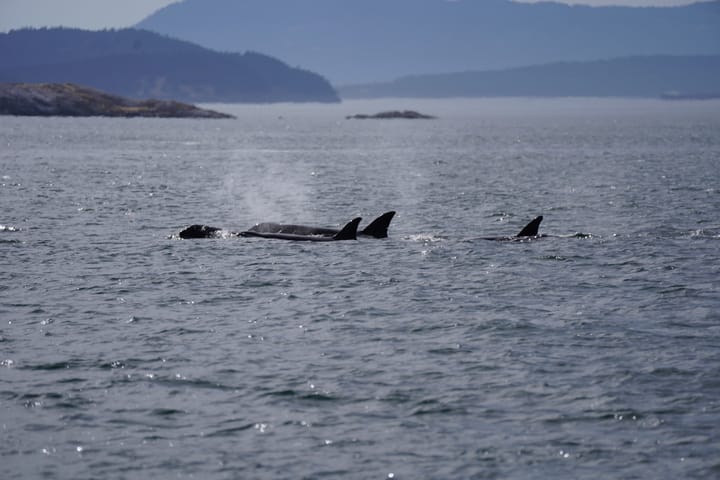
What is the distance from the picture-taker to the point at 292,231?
42.2 m

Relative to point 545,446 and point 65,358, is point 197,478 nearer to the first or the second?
point 545,446

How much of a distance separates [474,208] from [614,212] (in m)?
7.37

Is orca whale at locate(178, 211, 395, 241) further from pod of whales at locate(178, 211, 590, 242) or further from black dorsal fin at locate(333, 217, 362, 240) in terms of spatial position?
black dorsal fin at locate(333, 217, 362, 240)

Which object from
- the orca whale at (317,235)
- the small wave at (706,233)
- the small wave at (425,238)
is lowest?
the small wave at (425,238)

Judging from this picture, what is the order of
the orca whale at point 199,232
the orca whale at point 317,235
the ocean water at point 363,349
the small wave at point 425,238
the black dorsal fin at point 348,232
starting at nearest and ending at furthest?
the ocean water at point 363,349, the orca whale at point 317,235, the black dorsal fin at point 348,232, the small wave at point 425,238, the orca whale at point 199,232

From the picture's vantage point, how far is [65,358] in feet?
73.5

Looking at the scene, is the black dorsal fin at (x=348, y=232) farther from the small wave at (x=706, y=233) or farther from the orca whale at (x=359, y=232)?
the small wave at (x=706, y=233)

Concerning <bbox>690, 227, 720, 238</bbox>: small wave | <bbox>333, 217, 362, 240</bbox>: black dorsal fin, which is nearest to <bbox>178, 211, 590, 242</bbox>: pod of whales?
<bbox>333, 217, 362, 240</bbox>: black dorsal fin

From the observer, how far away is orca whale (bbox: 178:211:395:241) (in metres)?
41.8

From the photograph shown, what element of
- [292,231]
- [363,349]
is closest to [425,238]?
[292,231]

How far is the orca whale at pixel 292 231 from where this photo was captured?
41781 mm

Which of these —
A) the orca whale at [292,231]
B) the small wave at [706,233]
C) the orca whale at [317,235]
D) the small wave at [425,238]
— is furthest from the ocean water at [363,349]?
the orca whale at [292,231]

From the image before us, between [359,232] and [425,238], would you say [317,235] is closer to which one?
[359,232]

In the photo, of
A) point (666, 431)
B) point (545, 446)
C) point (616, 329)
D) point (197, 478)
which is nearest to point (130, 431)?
point (197, 478)
